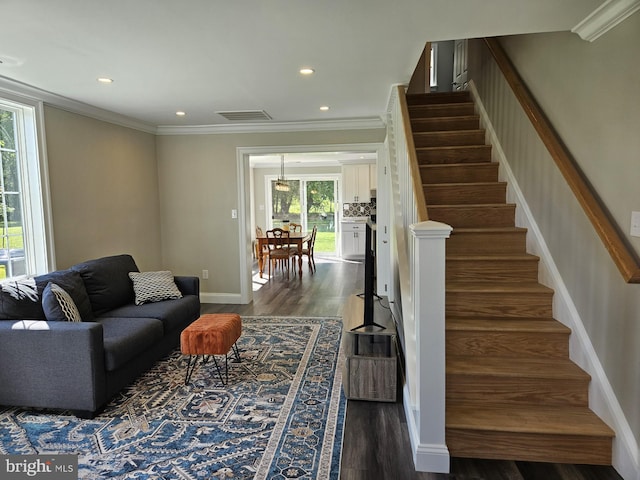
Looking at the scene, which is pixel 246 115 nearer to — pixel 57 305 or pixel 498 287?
pixel 57 305

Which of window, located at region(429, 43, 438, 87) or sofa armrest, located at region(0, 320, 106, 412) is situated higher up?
window, located at region(429, 43, 438, 87)

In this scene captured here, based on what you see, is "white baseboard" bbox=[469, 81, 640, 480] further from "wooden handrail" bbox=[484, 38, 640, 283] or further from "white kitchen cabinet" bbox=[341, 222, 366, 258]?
"white kitchen cabinet" bbox=[341, 222, 366, 258]

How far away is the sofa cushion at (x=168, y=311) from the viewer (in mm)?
3330

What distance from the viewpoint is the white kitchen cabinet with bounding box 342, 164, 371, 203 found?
899 cm

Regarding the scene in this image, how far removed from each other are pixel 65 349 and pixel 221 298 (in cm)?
286

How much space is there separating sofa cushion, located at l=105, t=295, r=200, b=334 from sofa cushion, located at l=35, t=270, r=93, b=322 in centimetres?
26

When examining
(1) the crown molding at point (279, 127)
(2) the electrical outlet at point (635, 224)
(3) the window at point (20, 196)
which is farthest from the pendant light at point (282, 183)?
(2) the electrical outlet at point (635, 224)

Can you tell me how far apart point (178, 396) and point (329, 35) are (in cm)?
259

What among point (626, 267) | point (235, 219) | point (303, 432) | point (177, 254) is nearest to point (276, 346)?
point (303, 432)

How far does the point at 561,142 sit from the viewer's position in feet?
8.59

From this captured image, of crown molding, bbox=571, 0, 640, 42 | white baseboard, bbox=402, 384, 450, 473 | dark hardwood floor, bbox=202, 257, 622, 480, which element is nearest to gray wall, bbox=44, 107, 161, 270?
dark hardwood floor, bbox=202, 257, 622, 480

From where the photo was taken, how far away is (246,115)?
4.52 metres

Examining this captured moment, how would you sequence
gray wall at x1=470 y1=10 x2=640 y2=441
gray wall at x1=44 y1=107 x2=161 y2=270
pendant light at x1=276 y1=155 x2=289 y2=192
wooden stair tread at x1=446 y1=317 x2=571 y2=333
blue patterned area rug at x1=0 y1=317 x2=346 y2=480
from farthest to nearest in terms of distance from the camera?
pendant light at x1=276 y1=155 x2=289 y2=192 → gray wall at x1=44 y1=107 x2=161 y2=270 → wooden stair tread at x1=446 y1=317 x2=571 y2=333 → blue patterned area rug at x1=0 y1=317 x2=346 y2=480 → gray wall at x1=470 y1=10 x2=640 y2=441

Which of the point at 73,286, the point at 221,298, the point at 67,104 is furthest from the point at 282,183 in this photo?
the point at 73,286
